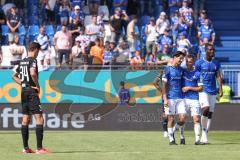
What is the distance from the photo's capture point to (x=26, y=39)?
31688mm

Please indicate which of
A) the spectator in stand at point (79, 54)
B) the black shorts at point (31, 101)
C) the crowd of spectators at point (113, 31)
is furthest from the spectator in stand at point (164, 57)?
the black shorts at point (31, 101)

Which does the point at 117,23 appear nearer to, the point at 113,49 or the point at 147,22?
the point at 113,49

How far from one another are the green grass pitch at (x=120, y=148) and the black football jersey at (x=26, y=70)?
4.67 feet

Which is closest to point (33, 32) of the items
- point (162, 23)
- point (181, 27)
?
point (162, 23)

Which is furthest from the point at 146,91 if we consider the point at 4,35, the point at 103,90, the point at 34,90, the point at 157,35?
the point at 34,90

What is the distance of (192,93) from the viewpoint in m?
20.0

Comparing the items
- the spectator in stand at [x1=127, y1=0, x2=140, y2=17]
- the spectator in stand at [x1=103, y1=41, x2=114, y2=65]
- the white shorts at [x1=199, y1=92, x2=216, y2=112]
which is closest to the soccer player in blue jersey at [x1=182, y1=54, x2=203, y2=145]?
the white shorts at [x1=199, y1=92, x2=216, y2=112]

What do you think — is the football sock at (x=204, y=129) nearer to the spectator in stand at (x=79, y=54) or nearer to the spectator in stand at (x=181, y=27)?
the spectator in stand at (x=79, y=54)

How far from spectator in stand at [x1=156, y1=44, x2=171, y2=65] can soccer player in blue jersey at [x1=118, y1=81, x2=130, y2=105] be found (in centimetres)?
143

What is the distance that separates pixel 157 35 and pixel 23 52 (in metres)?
5.43

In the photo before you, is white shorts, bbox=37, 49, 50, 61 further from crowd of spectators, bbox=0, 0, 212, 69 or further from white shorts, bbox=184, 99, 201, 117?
white shorts, bbox=184, 99, 201, 117

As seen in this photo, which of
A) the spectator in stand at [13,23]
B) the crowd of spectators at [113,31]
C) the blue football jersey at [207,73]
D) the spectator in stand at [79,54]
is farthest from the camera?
the spectator in stand at [13,23]

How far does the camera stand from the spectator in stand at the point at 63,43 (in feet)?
99.5

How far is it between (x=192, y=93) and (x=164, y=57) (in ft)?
29.1
